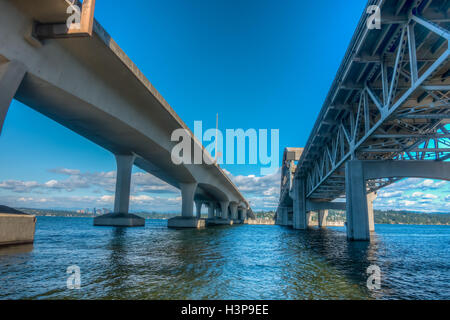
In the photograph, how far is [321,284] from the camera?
7.45 m

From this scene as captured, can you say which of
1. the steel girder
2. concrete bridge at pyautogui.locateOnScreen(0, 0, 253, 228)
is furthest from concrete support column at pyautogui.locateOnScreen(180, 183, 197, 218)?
the steel girder

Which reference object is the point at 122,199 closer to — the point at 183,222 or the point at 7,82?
the point at 183,222

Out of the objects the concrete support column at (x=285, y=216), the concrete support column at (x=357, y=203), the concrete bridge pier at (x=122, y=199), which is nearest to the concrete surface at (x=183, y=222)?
the concrete bridge pier at (x=122, y=199)

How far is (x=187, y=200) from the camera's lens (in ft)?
153

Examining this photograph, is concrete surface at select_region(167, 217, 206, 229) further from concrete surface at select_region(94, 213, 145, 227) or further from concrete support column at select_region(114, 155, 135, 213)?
concrete support column at select_region(114, 155, 135, 213)

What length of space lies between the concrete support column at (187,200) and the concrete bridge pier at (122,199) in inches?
405

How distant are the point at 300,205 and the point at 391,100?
43842mm

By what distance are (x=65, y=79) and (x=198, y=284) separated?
528 inches

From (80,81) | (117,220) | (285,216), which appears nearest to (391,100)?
(80,81)

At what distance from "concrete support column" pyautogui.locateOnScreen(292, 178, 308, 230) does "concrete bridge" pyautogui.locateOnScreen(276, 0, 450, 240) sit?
2001 cm

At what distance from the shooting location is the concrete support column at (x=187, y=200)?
1795 inches

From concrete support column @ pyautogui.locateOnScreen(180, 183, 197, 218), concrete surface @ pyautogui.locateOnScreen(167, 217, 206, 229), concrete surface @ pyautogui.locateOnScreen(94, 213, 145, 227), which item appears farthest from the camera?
concrete support column @ pyautogui.locateOnScreen(180, 183, 197, 218)

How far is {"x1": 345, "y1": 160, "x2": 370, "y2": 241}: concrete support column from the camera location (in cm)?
2198
